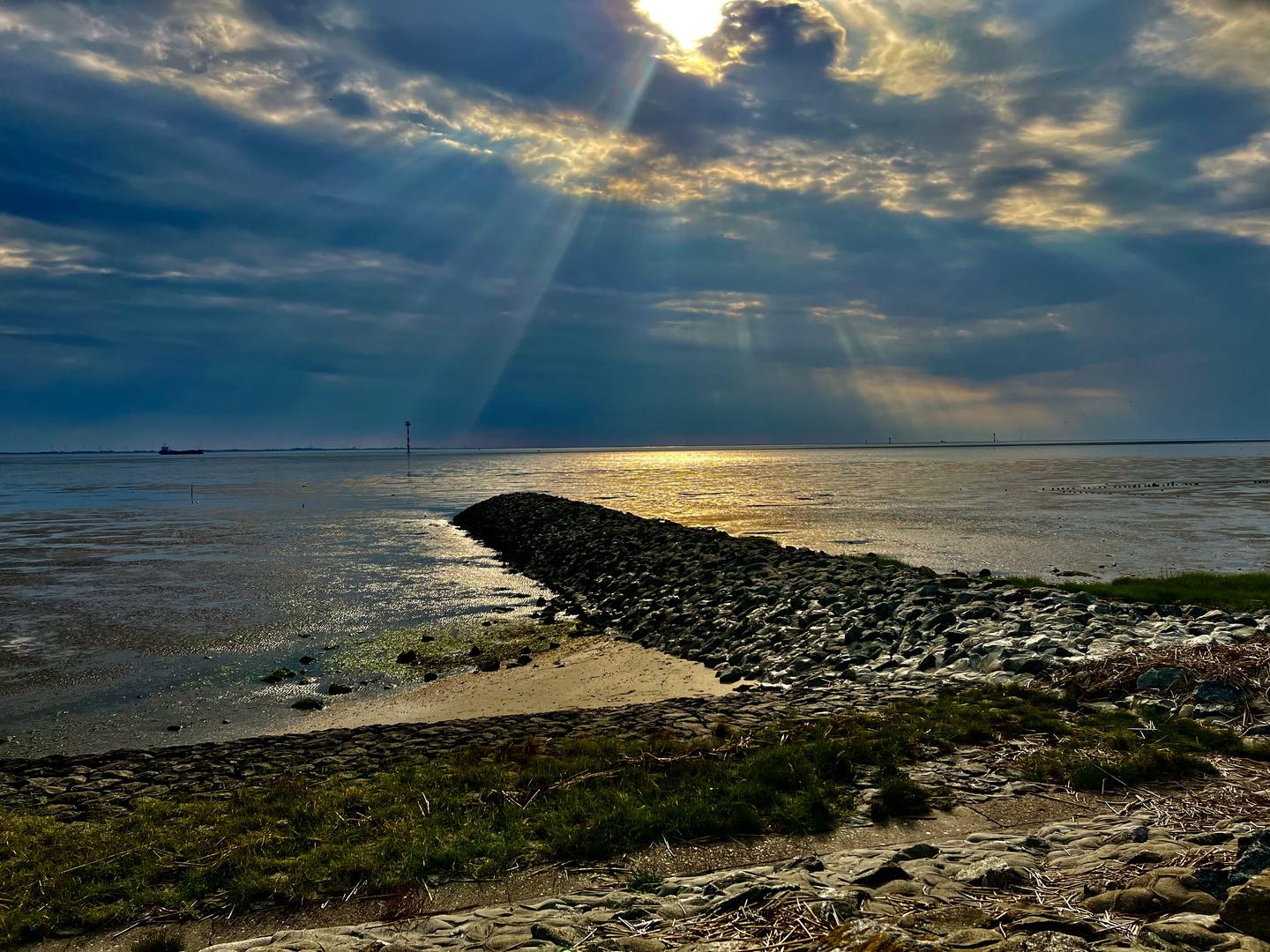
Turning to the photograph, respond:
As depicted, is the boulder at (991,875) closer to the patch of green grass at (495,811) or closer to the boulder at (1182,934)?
the boulder at (1182,934)

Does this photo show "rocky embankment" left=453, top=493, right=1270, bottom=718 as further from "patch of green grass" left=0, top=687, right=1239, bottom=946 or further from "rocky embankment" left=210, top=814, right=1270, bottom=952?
"rocky embankment" left=210, top=814, right=1270, bottom=952

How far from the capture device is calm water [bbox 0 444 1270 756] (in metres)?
16.0

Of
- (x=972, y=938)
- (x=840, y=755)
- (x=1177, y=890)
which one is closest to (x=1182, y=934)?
(x=1177, y=890)

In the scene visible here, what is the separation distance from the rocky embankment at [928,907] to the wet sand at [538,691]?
7.52 meters

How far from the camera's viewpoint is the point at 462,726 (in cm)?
1162

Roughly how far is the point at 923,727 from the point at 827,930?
215 inches

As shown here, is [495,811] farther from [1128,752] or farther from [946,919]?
[1128,752]

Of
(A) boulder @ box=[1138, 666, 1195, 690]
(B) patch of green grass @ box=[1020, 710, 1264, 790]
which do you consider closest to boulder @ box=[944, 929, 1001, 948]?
(B) patch of green grass @ box=[1020, 710, 1264, 790]

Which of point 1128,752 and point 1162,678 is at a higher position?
point 1162,678

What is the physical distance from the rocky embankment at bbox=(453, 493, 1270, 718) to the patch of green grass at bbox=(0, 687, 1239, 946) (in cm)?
283

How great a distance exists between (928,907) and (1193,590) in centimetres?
1890

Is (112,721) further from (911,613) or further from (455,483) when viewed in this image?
(455,483)

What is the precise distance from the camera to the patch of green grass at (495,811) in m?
6.52

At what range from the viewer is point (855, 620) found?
16.5 meters
